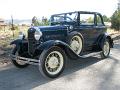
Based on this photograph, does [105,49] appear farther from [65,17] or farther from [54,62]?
[54,62]

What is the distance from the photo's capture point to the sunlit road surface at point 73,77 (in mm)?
6027

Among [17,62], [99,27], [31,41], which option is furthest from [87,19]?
[17,62]

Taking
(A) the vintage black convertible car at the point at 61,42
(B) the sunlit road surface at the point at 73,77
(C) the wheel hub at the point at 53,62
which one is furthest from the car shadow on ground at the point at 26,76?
(C) the wheel hub at the point at 53,62

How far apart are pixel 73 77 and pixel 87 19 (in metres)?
2.57

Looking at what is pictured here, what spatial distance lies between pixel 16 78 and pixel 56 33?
1.61 m

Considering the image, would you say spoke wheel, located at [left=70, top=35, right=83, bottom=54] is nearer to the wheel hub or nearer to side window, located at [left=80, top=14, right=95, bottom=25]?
side window, located at [left=80, top=14, right=95, bottom=25]

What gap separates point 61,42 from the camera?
6.86 metres

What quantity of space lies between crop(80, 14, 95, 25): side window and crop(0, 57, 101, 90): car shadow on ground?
1.22m

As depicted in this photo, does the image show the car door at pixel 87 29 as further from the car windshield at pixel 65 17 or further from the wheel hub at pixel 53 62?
the wheel hub at pixel 53 62

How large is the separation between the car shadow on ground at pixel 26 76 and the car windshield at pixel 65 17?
1.34 m

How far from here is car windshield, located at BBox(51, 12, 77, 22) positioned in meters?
8.15

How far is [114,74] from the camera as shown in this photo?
23.1 ft

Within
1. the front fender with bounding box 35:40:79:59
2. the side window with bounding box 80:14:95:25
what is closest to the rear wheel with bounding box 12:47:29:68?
the front fender with bounding box 35:40:79:59

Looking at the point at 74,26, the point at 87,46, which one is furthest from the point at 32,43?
the point at 87,46
